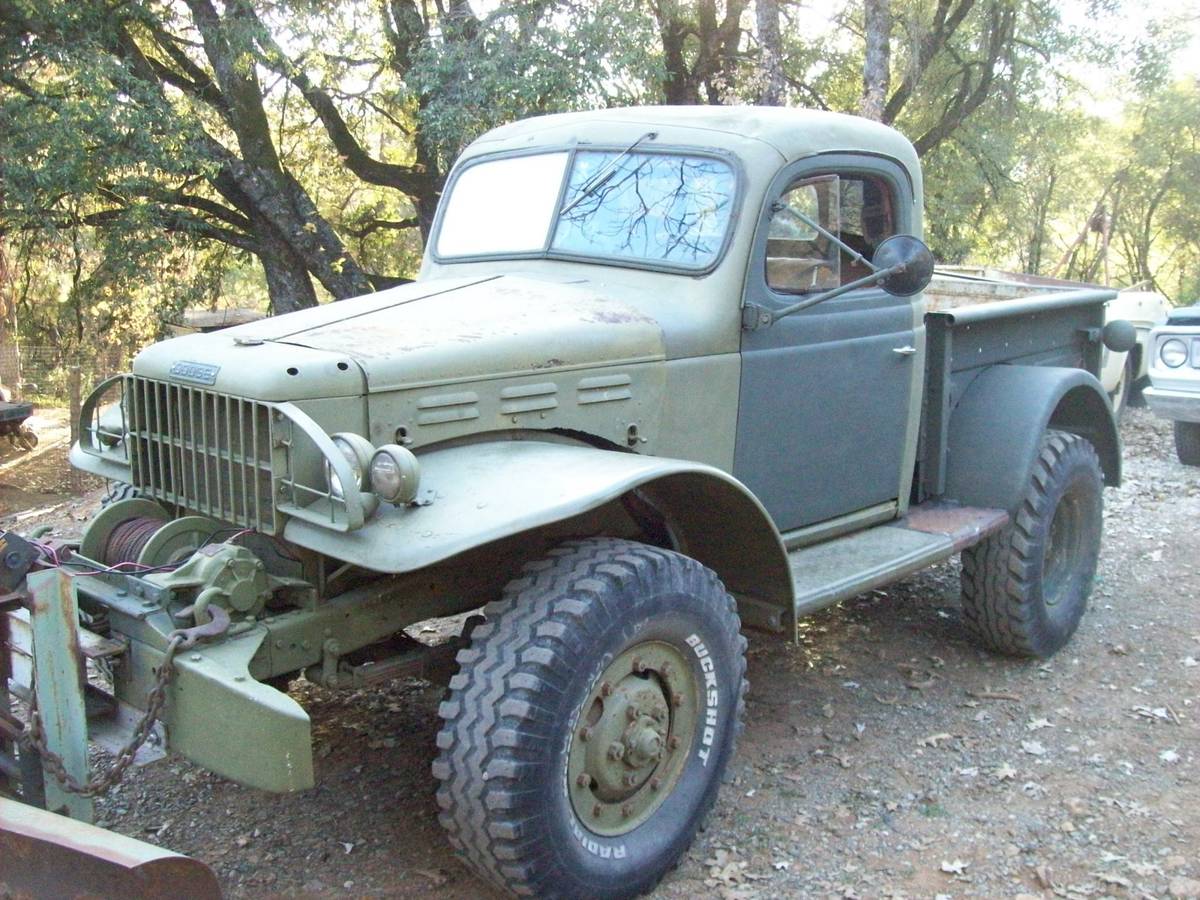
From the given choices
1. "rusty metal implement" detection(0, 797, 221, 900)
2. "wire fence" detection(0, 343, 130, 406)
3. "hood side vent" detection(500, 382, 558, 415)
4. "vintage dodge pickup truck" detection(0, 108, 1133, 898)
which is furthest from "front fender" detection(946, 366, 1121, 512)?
"wire fence" detection(0, 343, 130, 406)

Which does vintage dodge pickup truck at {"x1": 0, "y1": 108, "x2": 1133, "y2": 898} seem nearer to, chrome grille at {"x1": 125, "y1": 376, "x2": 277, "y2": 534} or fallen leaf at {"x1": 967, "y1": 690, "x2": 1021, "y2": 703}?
chrome grille at {"x1": 125, "y1": 376, "x2": 277, "y2": 534}

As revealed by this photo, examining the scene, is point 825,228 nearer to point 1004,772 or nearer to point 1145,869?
point 1004,772

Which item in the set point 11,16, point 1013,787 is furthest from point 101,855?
point 11,16

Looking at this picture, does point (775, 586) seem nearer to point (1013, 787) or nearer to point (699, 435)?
point (699, 435)

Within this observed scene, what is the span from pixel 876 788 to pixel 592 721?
4.20 ft

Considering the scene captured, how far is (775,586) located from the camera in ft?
11.9

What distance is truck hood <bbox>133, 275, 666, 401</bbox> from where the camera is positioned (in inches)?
119

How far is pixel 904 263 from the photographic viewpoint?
12.0 feet

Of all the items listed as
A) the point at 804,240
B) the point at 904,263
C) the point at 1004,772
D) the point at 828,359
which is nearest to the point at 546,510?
the point at 904,263

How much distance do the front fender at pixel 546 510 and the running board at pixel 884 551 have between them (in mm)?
203

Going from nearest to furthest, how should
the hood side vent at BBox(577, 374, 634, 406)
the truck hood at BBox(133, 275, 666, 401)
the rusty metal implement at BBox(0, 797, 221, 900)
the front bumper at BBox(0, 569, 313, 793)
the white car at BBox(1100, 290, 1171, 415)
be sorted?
the rusty metal implement at BBox(0, 797, 221, 900) < the front bumper at BBox(0, 569, 313, 793) < the truck hood at BBox(133, 275, 666, 401) < the hood side vent at BBox(577, 374, 634, 406) < the white car at BBox(1100, 290, 1171, 415)

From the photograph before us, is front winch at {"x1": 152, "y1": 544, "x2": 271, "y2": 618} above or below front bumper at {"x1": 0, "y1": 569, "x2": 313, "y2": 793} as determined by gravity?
above

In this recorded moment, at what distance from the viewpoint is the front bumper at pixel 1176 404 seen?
7578 mm

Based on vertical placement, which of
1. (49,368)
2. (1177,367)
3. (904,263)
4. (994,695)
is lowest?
(49,368)
